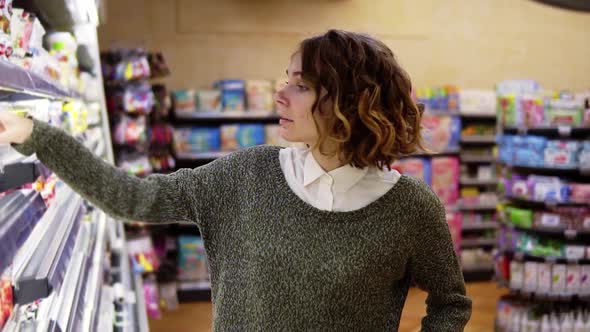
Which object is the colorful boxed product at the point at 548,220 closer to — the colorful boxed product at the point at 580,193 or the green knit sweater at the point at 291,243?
the colorful boxed product at the point at 580,193

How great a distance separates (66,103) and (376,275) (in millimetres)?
1155

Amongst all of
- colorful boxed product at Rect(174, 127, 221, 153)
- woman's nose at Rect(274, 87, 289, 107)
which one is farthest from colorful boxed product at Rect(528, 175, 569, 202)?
woman's nose at Rect(274, 87, 289, 107)

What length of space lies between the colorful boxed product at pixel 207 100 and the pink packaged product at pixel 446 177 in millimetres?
2404

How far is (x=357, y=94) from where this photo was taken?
1.26 meters

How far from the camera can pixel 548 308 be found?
4.94 m

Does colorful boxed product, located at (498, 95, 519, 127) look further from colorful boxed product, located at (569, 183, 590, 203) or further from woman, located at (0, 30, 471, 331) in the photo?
woman, located at (0, 30, 471, 331)

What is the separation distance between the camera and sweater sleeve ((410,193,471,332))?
1362 millimetres

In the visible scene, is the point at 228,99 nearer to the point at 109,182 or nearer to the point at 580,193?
the point at 580,193

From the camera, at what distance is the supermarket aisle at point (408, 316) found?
507 centimetres

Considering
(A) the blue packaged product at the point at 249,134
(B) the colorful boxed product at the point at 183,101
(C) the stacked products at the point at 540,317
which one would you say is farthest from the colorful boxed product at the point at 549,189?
(B) the colorful boxed product at the point at 183,101

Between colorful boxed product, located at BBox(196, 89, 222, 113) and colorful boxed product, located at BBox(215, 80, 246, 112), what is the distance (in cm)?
7

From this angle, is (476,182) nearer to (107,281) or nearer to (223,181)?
(107,281)

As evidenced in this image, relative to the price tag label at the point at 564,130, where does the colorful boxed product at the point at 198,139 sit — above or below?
below

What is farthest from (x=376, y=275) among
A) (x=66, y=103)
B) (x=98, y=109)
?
(x=98, y=109)
